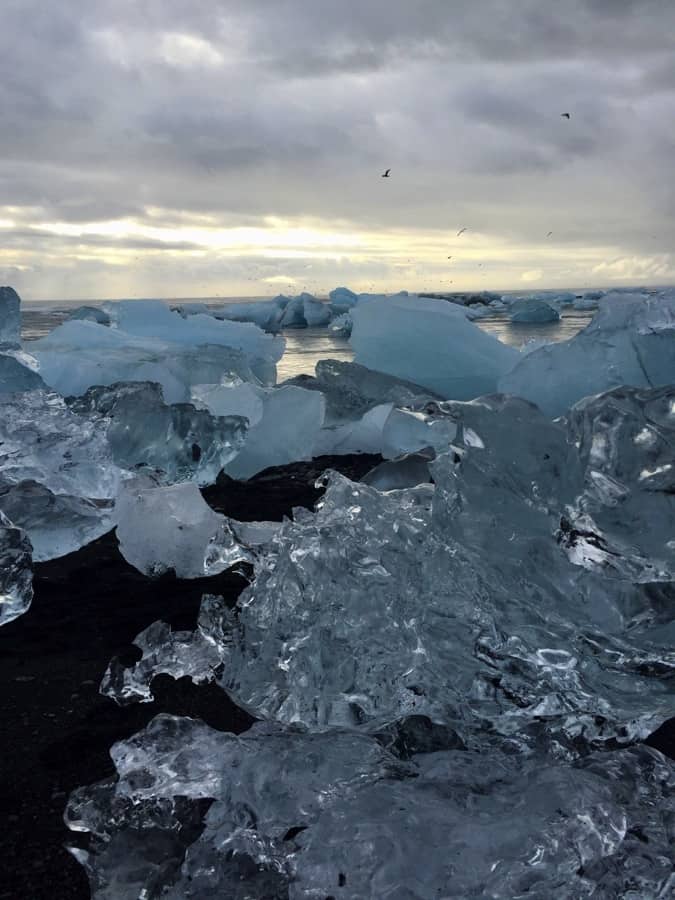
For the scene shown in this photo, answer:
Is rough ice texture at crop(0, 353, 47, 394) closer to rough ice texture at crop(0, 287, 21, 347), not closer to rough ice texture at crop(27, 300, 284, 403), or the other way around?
rough ice texture at crop(27, 300, 284, 403)

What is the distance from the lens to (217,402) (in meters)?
4.43

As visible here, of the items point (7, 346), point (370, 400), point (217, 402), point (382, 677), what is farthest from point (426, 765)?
point (7, 346)

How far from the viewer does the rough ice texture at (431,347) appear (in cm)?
571

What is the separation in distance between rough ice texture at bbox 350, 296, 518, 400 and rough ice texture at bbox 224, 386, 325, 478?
1676 millimetres

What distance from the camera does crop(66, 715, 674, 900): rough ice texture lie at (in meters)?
1.13

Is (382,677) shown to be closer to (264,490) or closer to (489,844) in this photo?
(489,844)

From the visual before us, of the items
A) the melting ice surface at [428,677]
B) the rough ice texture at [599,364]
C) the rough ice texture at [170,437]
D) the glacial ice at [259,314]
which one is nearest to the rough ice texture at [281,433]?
the rough ice texture at [170,437]

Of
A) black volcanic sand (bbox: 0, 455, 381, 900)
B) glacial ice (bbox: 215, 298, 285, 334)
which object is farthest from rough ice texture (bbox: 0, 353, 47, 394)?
glacial ice (bbox: 215, 298, 285, 334)

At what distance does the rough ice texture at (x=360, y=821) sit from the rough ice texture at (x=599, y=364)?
116 inches

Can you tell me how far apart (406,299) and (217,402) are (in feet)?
7.56

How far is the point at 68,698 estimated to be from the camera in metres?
1.84

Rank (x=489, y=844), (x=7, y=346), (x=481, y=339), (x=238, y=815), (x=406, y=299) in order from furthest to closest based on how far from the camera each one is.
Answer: (x=406, y=299) < (x=481, y=339) < (x=7, y=346) < (x=238, y=815) < (x=489, y=844)

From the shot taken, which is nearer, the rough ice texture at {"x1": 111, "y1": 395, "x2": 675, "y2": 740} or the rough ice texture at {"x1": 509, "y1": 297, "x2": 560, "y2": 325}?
the rough ice texture at {"x1": 111, "y1": 395, "x2": 675, "y2": 740}

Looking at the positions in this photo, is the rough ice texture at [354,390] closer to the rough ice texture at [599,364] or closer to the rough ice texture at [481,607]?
the rough ice texture at [599,364]
